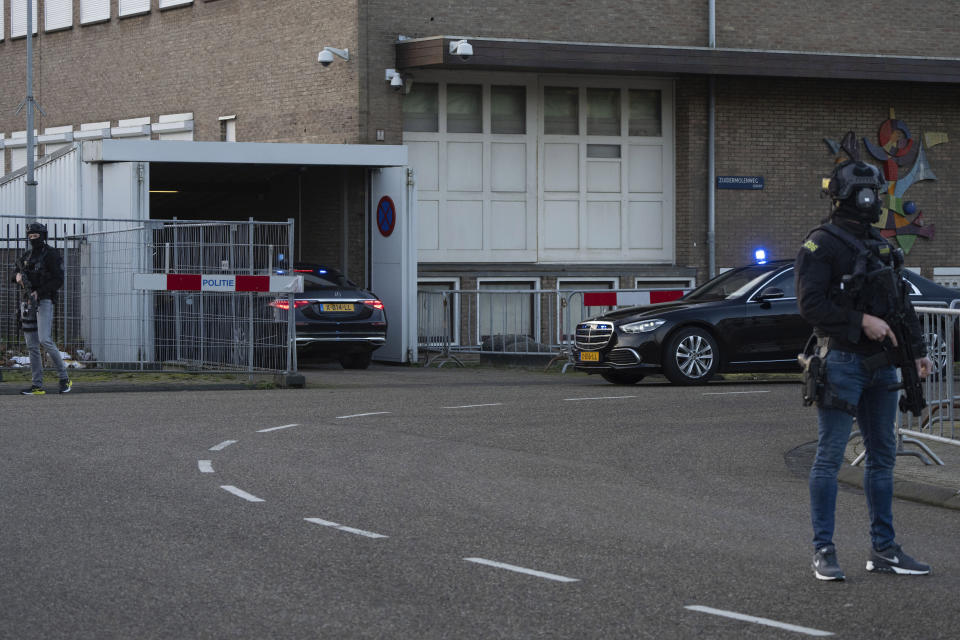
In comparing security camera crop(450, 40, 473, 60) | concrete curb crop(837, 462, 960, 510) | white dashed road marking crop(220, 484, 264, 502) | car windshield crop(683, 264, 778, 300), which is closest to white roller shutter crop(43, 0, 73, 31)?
security camera crop(450, 40, 473, 60)

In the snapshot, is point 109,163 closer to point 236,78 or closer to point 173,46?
point 236,78

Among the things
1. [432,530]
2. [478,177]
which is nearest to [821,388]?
[432,530]

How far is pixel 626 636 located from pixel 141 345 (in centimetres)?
1429

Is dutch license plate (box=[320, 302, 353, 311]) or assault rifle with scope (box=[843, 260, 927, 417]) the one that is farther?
dutch license plate (box=[320, 302, 353, 311])

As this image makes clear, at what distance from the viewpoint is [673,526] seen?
8.39 metres

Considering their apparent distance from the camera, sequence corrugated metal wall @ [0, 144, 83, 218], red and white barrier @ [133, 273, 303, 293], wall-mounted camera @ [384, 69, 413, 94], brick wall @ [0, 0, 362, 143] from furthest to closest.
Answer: brick wall @ [0, 0, 362, 143] → wall-mounted camera @ [384, 69, 413, 94] → corrugated metal wall @ [0, 144, 83, 218] → red and white barrier @ [133, 273, 303, 293]

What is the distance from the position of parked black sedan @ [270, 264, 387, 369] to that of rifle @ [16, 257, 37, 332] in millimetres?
4353

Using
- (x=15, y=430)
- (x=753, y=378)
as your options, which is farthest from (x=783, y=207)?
(x=15, y=430)

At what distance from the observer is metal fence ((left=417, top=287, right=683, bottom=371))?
23.0 m

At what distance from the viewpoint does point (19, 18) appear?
3525 cm

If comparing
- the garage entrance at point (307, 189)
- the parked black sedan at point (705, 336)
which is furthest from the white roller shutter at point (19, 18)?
the parked black sedan at point (705, 336)

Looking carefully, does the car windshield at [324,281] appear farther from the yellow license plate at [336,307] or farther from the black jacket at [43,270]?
the black jacket at [43,270]

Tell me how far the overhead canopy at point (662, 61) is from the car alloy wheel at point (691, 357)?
26.4ft

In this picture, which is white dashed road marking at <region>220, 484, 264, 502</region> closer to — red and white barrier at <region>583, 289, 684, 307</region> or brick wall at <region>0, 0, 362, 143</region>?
red and white barrier at <region>583, 289, 684, 307</region>
